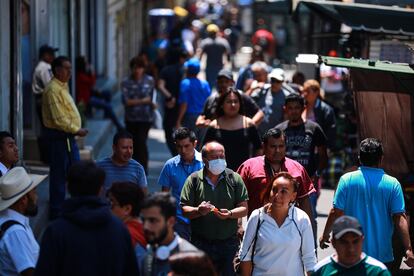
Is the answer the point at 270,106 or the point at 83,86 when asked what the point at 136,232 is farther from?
the point at 83,86

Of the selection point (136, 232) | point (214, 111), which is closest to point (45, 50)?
point (214, 111)

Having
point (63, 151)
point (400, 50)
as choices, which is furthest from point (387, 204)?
point (400, 50)

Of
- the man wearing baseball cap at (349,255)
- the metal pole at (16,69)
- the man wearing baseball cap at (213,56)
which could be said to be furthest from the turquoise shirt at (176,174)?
the man wearing baseball cap at (213,56)

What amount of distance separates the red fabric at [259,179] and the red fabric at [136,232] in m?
2.30

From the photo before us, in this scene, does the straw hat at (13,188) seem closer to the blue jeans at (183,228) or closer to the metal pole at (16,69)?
the blue jeans at (183,228)

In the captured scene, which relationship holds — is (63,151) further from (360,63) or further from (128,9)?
(128,9)

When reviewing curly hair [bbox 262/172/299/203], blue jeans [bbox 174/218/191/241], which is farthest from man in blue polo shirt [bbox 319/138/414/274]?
blue jeans [bbox 174/218/191/241]

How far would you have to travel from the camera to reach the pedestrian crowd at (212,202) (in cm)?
621

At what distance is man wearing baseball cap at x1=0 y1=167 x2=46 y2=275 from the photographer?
6.69m

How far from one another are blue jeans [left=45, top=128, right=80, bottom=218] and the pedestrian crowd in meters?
0.01

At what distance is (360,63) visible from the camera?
946 cm

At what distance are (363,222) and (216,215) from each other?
110 cm

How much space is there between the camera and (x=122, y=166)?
28.9 ft

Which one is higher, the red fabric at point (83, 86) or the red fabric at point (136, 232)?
the red fabric at point (136, 232)
